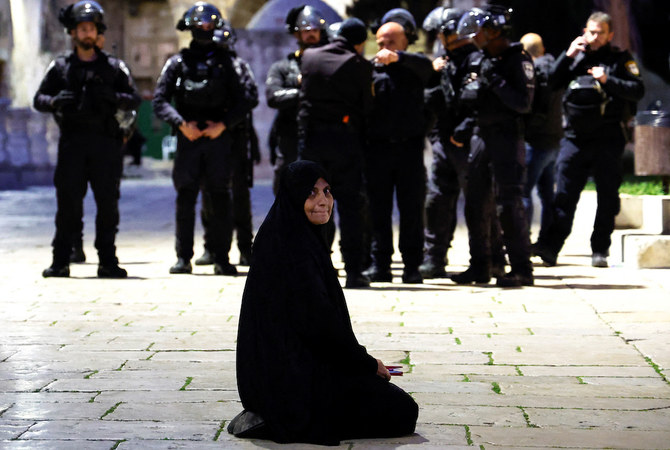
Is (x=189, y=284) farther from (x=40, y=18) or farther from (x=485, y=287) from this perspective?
(x=40, y=18)

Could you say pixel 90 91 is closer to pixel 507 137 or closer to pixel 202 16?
pixel 202 16

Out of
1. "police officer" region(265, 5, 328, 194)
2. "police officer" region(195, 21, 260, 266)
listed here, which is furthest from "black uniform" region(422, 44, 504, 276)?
"police officer" region(195, 21, 260, 266)

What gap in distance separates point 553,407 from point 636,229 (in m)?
6.82

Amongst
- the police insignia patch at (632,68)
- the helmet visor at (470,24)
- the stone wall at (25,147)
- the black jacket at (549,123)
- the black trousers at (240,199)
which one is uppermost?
the helmet visor at (470,24)

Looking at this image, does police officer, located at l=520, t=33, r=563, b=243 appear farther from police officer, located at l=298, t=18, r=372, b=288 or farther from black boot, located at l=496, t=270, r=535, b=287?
police officer, located at l=298, t=18, r=372, b=288

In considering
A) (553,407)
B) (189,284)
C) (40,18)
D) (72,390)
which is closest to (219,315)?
(189,284)

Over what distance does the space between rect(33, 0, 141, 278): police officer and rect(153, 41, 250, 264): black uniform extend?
32 centimetres

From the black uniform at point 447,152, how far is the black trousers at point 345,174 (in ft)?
2.77

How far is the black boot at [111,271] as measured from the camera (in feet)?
32.0

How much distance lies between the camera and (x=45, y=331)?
282 inches

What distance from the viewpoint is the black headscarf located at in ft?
14.9

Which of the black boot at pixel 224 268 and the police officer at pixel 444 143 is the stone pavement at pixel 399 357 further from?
the police officer at pixel 444 143

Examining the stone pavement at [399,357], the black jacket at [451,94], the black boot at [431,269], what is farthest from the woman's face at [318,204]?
the black boot at [431,269]

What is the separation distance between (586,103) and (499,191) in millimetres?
1603
